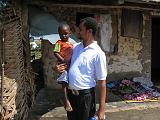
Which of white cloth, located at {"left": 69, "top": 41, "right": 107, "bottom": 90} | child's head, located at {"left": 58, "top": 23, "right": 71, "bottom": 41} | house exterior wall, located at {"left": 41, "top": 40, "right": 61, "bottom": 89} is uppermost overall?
child's head, located at {"left": 58, "top": 23, "right": 71, "bottom": 41}

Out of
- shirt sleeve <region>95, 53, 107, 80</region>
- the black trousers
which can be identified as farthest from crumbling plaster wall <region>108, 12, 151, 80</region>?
shirt sleeve <region>95, 53, 107, 80</region>

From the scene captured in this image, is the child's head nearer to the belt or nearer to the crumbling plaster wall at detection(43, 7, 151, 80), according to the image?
the belt

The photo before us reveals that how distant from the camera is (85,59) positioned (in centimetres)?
449

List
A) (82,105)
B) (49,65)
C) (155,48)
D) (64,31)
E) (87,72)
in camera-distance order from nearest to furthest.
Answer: (87,72) < (82,105) < (64,31) < (49,65) < (155,48)

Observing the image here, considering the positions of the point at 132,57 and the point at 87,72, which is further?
the point at 132,57

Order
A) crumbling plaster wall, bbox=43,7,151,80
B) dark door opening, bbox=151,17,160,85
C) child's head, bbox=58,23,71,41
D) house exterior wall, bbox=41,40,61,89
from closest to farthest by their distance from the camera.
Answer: child's head, bbox=58,23,71,41 → house exterior wall, bbox=41,40,61,89 → crumbling plaster wall, bbox=43,7,151,80 → dark door opening, bbox=151,17,160,85

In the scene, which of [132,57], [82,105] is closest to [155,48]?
[132,57]

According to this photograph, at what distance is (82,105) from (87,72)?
0.43 metres

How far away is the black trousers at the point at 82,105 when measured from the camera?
4.61 meters

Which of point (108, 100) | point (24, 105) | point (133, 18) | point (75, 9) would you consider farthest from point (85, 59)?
point (133, 18)

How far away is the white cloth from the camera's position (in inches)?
174

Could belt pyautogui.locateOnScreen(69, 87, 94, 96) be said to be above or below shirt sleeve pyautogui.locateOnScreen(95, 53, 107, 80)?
below

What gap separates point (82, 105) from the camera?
15.2 feet

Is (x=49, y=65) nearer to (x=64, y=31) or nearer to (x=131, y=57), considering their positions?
(x=131, y=57)
